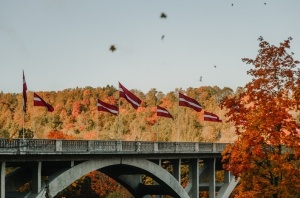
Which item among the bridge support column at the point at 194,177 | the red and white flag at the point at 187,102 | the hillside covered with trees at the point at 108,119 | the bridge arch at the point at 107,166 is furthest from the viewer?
the hillside covered with trees at the point at 108,119

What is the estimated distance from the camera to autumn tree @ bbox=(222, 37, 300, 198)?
20.3 meters

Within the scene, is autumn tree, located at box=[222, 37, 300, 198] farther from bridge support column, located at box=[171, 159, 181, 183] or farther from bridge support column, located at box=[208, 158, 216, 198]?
bridge support column, located at box=[208, 158, 216, 198]

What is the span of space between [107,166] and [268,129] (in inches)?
597

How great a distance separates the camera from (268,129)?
20.5m

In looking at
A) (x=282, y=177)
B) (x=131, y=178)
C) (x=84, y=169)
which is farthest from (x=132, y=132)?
(x=282, y=177)

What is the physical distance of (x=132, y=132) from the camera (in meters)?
109

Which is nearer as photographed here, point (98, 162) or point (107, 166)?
point (98, 162)

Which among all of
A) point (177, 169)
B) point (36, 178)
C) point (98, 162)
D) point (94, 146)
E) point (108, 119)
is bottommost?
point (177, 169)

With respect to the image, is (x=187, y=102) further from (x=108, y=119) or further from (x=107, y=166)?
(x=108, y=119)

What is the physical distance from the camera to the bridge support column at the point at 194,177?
3891cm

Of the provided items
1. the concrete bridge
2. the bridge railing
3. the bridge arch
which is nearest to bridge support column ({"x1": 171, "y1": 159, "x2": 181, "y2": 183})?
the concrete bridge

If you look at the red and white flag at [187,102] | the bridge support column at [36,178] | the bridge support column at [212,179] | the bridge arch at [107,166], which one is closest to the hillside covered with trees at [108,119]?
the bridge support column at [212,179]

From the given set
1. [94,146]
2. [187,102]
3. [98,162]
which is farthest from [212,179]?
[94,146]

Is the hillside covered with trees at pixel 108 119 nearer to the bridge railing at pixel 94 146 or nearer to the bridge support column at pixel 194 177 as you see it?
the bridge support column at pixel 194 177
